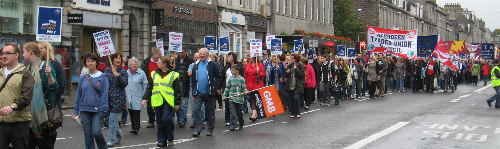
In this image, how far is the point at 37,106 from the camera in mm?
8867

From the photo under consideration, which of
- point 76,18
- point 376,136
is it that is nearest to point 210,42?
point 76,18

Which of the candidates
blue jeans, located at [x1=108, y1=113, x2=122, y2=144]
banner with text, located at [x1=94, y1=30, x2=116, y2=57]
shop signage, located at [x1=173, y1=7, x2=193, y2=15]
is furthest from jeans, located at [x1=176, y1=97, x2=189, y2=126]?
shop signage, located at [x1=173, y1=7, x2=193, y2=15]

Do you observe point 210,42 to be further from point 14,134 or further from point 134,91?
point 14,134

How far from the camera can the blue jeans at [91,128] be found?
10.2 m

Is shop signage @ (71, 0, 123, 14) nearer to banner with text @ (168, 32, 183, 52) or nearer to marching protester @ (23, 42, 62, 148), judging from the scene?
banner with text @ (168, 32, 183, 52)

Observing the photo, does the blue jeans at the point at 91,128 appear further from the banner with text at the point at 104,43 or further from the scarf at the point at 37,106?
the banner with text at the point at 104,43

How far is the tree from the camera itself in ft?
250

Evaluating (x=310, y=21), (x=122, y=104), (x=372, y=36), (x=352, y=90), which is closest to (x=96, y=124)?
(x=122, y=104)

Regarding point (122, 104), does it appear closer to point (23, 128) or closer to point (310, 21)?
point (23, 128)

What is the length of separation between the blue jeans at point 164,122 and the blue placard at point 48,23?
22.7ft

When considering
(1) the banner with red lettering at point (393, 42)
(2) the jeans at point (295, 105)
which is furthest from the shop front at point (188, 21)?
(2) the jeans at point (295, 105)

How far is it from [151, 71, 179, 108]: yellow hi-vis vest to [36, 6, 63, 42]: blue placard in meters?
6.74

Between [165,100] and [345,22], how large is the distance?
6477 cm

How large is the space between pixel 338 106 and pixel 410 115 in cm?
387
